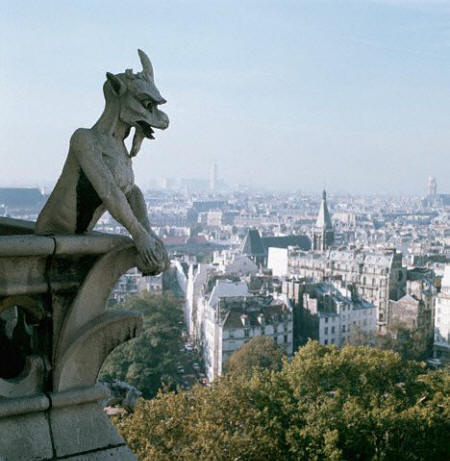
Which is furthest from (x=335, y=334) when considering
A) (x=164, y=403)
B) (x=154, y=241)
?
(x=154, y=241)

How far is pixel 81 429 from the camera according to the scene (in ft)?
12.7

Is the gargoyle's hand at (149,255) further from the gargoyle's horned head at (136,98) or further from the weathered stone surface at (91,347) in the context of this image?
the gargoyle's horned head at (136,98)

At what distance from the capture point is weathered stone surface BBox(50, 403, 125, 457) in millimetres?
3758

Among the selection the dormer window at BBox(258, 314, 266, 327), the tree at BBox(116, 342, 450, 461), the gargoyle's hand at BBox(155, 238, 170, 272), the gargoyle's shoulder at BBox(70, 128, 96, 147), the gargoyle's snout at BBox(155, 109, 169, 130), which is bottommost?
the dormer window at BBox(258, 314, 266, 327)

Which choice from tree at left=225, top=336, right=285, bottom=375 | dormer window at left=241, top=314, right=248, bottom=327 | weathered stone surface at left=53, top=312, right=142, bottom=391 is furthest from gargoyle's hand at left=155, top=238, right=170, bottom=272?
dormer window at left=241, top=314, right=248, bottom=327

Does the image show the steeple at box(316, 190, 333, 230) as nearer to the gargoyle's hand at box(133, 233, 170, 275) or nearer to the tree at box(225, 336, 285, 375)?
the tree at box(225, 336, 285, 375)

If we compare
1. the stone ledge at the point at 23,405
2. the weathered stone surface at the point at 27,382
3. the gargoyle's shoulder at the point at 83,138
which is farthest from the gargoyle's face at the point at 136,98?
the stone ledge at the point at 23,405

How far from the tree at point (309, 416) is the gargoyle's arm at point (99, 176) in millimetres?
10421

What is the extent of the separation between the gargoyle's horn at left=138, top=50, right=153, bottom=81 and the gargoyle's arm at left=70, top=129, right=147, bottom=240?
555 millimetres

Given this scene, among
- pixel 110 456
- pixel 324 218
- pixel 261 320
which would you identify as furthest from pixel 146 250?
pixel 324 218

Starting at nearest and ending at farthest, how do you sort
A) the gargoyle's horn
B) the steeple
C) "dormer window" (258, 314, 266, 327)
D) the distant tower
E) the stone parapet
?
the stone parapet → the gargoyle's horn → "dormer window" (258, 314, 266, 327) → the distant tower → the steeple

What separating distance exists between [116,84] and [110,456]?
6.92 ft

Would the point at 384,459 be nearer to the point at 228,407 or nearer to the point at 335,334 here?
the point at 228,407

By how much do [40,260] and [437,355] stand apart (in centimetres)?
4949
